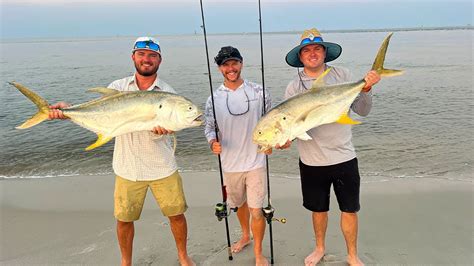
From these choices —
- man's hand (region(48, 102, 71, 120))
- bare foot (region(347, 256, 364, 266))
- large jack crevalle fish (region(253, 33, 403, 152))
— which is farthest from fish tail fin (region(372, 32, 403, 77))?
man's hand (region(48, 102, 71, 120))

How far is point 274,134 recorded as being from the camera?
3.15 meters

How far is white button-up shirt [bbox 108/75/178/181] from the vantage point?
354 centimetres

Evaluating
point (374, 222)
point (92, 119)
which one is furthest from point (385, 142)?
point (92, 119)

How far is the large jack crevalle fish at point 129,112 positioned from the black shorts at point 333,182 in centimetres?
128

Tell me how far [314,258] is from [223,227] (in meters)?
1.39

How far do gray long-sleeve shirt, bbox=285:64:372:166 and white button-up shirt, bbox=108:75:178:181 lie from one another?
4.32ft

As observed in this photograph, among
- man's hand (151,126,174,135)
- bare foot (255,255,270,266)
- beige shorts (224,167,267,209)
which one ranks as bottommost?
bare foot (255,255,270,266)

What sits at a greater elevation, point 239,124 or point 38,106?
point 38,106

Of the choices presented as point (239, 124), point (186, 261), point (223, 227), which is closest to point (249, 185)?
point (239, 124)

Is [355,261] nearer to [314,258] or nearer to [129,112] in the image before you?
[314,258]

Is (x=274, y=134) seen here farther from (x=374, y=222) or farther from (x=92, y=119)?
(x=374, y=222)

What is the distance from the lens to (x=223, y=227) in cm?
488

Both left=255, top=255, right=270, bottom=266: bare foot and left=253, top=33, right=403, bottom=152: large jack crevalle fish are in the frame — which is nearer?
left=253, top=33, right=403, bottom=152: large jack crevalle fish

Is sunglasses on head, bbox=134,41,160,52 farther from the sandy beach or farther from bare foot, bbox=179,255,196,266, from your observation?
the sandy beach
